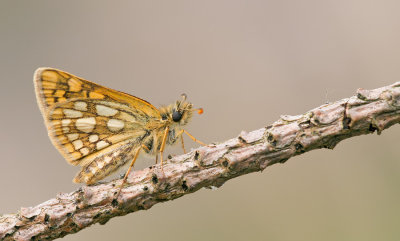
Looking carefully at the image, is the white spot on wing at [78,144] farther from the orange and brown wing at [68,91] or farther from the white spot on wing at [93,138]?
the orange and brown wing at [68,91]

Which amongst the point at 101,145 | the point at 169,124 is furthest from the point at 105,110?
the point at 169,124

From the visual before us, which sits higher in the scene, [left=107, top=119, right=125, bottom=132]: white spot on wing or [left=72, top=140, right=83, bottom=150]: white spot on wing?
[left=107, top=119, right=125, bottom=132]: white spot on wing

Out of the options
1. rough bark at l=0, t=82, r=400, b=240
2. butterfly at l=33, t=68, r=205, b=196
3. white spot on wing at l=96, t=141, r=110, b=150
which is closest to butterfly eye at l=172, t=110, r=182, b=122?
butterfly at l=33, t=68, r=205, b=196

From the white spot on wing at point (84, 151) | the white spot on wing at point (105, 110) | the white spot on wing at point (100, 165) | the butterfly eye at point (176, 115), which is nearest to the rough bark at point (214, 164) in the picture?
the white spot on wing at point (100, 165)

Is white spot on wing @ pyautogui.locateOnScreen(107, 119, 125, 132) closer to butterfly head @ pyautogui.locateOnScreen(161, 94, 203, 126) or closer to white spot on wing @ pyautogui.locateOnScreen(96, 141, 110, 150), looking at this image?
white spot on wing @ pyautogui.locateOnScreen(96, 141, 110, 150)

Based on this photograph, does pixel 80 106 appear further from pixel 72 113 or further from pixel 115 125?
pixel 115 125

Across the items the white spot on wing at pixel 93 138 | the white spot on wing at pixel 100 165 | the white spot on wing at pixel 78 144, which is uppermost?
the white spot on wing at pixel 93 138
